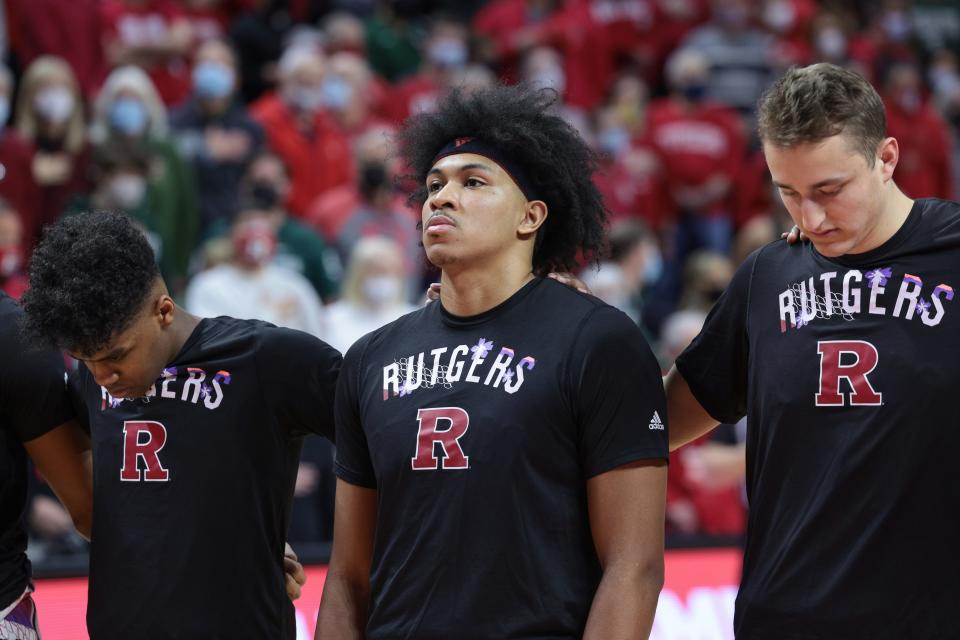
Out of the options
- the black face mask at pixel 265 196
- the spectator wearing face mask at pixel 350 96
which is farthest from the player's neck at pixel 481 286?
the spectator wearing face mask at pixel 350 96

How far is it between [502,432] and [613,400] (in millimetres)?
293

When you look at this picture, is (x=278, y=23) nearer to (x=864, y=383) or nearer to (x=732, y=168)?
(x=732, y=168)

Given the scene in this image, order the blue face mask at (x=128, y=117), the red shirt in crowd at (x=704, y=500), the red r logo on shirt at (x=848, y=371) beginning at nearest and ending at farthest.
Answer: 1. the red r logo on shirt at (x=848, y=371)
2. the red shirt in crowd at (x=704, y=500)
3. the blue face mask at (x=128, y=117)

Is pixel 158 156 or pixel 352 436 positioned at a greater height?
pixel 158 156

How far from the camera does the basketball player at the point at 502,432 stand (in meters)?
3.48

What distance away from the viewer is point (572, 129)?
159 inches

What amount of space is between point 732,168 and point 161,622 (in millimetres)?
9189

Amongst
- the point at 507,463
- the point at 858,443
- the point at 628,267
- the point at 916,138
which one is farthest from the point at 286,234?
the point at 916,138

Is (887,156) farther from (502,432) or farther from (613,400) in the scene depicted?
(502,432)

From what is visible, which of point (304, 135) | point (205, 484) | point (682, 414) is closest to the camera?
point (205, 484)

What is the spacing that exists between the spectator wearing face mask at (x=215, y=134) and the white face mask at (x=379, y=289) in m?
1.87

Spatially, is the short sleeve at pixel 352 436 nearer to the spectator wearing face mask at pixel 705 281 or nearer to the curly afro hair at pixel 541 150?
the curly afro hair at pixel 541 150

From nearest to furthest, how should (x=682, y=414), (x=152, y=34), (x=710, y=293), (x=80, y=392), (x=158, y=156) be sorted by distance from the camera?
(x=682, y=414) → (x=80, y=392) → (x=158, y=156) → (x=710, y=293) → (x=152, y=34)

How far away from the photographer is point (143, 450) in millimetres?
4004
